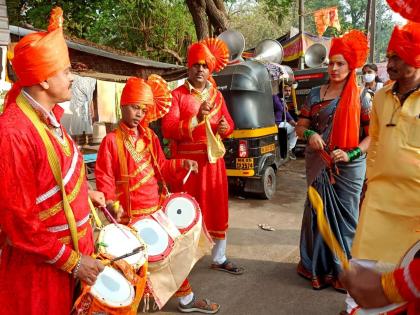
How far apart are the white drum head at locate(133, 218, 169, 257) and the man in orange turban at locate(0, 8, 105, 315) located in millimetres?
812

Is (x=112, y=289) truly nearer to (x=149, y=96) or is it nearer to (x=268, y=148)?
(x=149, y=96)

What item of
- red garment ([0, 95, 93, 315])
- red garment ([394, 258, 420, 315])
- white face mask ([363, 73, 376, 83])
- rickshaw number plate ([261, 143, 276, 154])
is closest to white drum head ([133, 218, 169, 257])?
red garment ([0, 95, 93, 315])

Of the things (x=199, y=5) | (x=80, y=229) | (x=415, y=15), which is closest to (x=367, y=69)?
(x=199, y=5)

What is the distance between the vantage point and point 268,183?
6848mm

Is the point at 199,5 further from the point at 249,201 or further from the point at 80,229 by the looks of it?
the point at 80,229

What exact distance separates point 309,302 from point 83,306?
87.0 inches

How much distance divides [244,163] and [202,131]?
266cm

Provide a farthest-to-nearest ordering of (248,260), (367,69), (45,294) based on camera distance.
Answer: (367,69) → (248,260) → (45,294)

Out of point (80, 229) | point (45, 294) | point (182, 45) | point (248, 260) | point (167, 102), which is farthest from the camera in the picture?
point (182, 45)

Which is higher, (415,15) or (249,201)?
(415,15)

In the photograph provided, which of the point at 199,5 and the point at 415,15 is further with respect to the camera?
the point at 199,5

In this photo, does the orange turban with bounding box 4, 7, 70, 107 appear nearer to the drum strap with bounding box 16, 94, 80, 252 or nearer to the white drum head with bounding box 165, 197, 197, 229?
the drum strap with bounding box 16, 94, 80, 252

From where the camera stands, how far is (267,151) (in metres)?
6.59

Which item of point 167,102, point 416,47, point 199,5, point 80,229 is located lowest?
point 80,229
